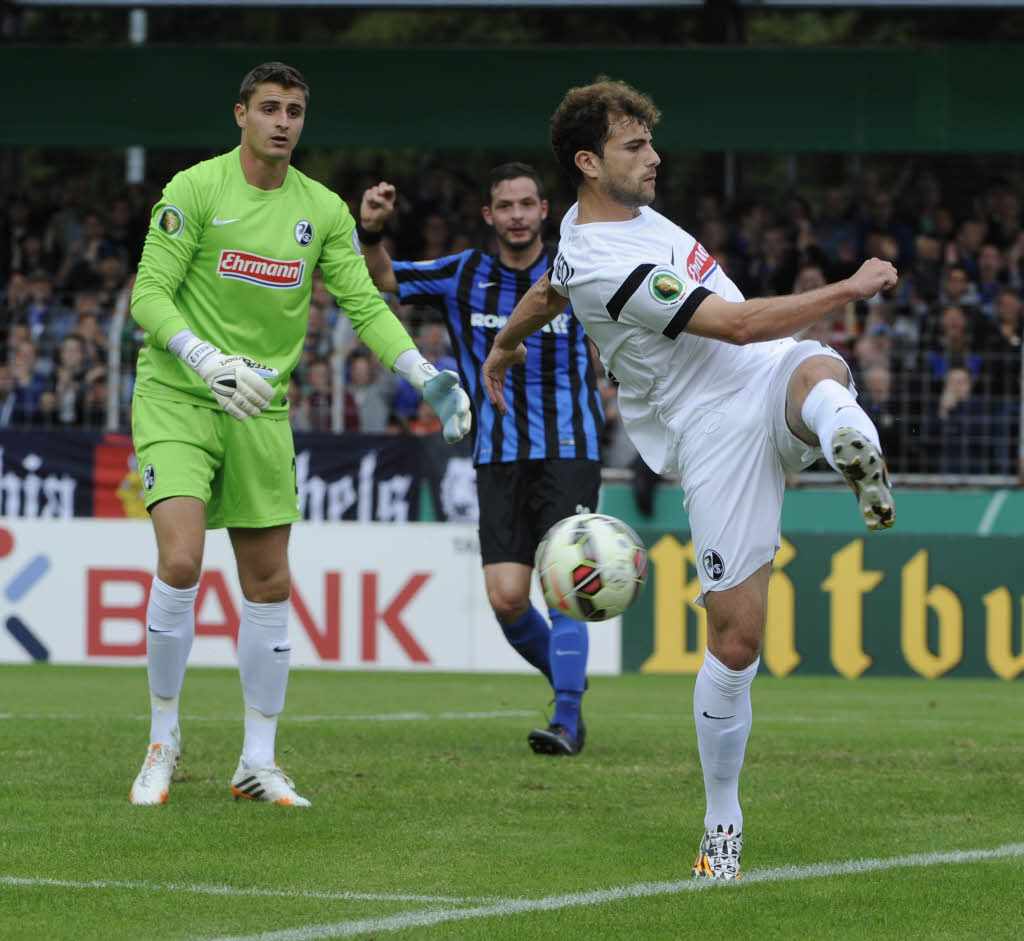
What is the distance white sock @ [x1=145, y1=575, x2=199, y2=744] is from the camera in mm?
6332

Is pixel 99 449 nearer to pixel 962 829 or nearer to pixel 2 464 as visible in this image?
pixel 2 464

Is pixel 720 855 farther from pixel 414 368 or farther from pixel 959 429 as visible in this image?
pixel 959 429

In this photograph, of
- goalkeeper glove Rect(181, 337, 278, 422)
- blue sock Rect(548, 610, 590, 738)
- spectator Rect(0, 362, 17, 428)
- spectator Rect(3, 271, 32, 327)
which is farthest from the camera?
spectator Rect(3, 271, 32, 327)

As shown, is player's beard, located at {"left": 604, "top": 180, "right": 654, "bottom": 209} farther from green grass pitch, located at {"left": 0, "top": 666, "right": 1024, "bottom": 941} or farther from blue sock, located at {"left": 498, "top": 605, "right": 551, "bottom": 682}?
blue sock, located at {"left": 498, "top": 605, "right": 551, "bottom": 682}

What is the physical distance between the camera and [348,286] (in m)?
6.67

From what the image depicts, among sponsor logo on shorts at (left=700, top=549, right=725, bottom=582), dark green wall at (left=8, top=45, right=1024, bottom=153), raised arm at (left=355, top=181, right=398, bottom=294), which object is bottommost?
sponsor logo on shorts at (left=700, top=549, right=725, bottom=582)

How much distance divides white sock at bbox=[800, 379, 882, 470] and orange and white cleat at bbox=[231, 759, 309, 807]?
243 cm

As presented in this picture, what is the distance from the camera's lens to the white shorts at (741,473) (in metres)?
5.06

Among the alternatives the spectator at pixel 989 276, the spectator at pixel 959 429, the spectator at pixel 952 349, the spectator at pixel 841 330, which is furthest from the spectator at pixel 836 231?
the spectator at pixel 959 429

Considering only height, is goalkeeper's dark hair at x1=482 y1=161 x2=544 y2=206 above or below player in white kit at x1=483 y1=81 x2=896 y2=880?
above

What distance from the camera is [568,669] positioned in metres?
→ 7.99

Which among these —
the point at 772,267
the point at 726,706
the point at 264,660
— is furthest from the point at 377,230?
the point at 772,267

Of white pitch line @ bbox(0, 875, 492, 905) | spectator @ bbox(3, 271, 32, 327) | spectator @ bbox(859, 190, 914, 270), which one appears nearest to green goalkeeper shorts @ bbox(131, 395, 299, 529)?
white pitch line @ bbox(0, 875, 492, 905)

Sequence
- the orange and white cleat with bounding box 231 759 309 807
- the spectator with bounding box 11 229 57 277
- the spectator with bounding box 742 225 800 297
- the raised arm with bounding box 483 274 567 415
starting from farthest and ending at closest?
the spectator with bounding box 11 229 57 277, the spectator with bounding box 742 225 800 297, the orange and white cleat with bounding box 231 759 309 807, the raised arm with bounding box 483 274 567 415
